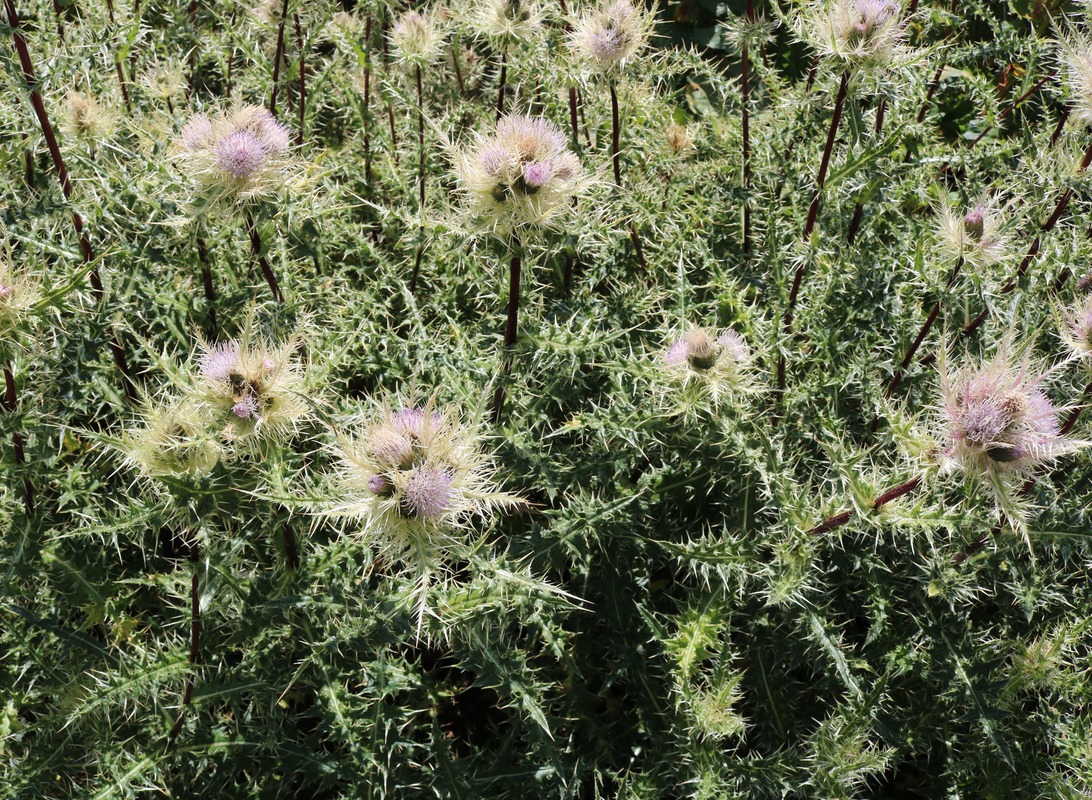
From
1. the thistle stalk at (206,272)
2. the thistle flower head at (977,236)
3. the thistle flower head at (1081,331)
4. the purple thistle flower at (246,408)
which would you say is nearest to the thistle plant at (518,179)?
the purple thistle flower at (246,408)

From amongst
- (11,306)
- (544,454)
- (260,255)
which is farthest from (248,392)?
(544,454)

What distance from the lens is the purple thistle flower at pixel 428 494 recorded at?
1.88 metres

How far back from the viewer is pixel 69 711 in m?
2.40

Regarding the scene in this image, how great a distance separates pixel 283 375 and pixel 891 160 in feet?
7.58

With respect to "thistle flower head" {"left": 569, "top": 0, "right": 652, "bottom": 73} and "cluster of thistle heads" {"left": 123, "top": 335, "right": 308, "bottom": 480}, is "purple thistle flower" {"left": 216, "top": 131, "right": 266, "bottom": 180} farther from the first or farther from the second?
"thistle flower head" {"left": 569, "top": 0, "right": 652, "bottom": 73}

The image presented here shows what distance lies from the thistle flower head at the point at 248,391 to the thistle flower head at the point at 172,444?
6cm

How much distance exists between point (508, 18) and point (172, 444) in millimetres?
1901

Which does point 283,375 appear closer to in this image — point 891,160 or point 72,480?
point 72,480

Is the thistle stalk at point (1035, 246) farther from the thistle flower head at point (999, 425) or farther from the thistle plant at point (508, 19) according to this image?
the thistle plant at point (508, 19)

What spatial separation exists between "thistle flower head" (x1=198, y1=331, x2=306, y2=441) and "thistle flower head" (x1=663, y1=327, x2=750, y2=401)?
3.23ft

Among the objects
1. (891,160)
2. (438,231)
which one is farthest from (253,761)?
(891,160)

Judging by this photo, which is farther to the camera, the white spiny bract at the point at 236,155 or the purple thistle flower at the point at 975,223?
the purple thistle flower at the point at 975,223

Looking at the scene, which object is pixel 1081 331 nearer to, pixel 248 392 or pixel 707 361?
pixel 707 361

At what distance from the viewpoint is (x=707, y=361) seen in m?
2.34
